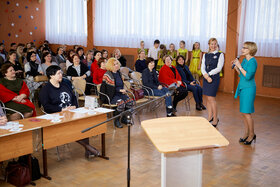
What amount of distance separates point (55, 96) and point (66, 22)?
10246mm

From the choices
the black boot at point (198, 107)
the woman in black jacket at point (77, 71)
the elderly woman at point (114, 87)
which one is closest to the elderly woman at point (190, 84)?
the black boot at point (198, 107)

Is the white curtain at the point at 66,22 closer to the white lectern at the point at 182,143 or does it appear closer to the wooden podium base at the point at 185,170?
the white lectern at the point at 182,143

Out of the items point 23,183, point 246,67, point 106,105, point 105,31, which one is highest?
point 105,31

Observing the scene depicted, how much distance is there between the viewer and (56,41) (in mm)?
14883

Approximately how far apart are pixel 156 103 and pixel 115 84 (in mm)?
1966

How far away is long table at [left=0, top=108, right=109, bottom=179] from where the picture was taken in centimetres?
352

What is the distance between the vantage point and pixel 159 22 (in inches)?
440

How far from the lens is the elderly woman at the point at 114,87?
6031 millimetres

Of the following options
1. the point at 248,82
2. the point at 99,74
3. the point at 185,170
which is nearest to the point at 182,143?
the point at 185,170

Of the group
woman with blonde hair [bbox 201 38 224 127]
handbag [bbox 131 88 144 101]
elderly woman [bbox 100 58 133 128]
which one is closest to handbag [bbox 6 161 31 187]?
elderly woman [bbox 100 58 133 128]

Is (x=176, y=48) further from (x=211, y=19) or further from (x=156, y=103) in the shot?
(x=156, y=103)

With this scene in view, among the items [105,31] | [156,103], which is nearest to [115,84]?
[156,103]

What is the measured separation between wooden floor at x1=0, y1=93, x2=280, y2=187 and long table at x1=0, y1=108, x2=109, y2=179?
303 mm

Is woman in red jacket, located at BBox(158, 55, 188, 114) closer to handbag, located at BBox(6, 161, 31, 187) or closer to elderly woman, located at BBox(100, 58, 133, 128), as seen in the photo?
elderly woman, located at BBox(100, 58, 133, 128)
